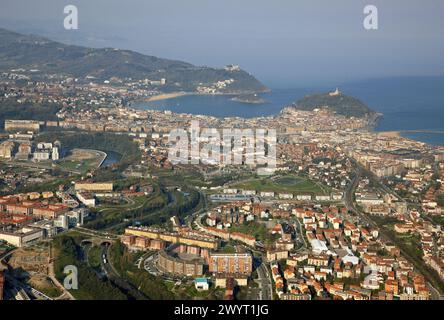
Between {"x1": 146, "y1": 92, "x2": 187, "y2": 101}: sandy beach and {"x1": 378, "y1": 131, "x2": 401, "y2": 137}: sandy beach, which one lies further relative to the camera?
{"x1": 146, "y1": 92, "x2": 187, "y2": 101}: sandy beach

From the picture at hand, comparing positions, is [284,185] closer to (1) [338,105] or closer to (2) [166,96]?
(1) [338,105]

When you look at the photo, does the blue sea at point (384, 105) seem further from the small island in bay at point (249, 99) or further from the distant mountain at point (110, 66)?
the distant mountain at point (110, 66)

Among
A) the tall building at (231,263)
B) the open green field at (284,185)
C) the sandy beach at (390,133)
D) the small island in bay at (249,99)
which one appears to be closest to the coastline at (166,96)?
the small island in bay at (249,99)

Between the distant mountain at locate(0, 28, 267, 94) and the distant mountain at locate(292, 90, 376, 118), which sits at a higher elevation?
the distant mountain at locate(0, 28, 267, 94)

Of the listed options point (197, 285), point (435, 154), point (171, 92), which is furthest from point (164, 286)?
point (171, 92)

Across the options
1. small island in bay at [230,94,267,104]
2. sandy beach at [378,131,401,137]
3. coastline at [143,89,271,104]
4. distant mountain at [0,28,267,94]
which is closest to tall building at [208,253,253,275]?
sandy beach at [378,131,401,137]

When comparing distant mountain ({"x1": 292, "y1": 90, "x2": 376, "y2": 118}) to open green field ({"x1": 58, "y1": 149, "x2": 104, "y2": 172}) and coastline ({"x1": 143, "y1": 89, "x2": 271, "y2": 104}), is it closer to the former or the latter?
coastline ({"x1": 143, "y1": 89, "x2": 271, "y2": 104})
